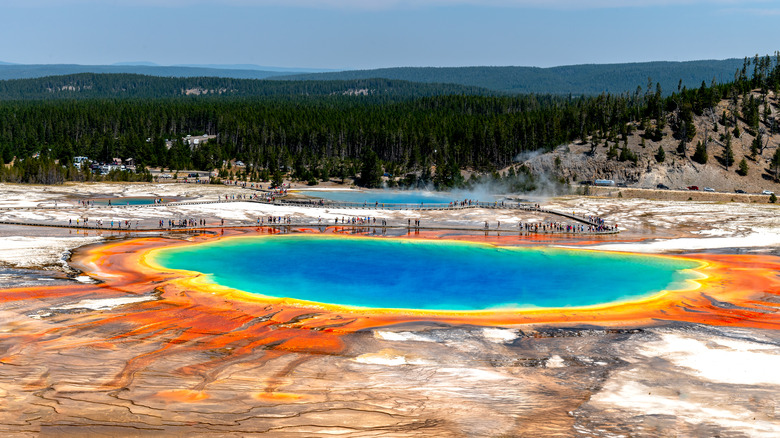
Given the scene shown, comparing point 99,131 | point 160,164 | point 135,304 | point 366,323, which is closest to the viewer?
point 366,323

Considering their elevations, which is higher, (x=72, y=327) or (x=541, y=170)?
(x=541, y=170)

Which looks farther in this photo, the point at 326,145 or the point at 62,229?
the point at 326,145

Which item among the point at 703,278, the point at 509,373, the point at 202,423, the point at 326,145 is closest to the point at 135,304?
the point at 202,423

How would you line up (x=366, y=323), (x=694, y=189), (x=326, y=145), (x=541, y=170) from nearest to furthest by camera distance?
(x=366, y=323), (x=694, y=189), (x=541, y=170), (x=326, y=145)

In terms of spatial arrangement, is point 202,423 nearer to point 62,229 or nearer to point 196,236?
point 196,236

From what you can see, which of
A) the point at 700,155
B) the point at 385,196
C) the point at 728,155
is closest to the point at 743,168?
the point at 728,155
